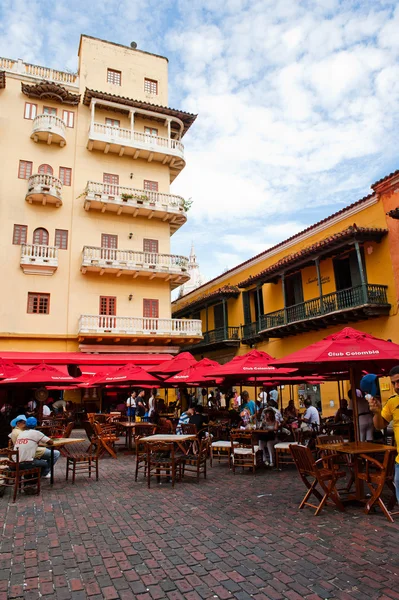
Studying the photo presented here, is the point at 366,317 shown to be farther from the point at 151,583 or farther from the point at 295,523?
the point at 151,583

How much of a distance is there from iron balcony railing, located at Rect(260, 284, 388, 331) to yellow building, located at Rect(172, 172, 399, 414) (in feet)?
0.11

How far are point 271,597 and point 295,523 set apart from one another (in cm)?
217

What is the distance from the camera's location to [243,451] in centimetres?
993

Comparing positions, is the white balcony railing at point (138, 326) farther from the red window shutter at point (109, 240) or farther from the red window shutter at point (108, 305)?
the red window shutter at point (109, 240)

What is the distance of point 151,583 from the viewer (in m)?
4.22

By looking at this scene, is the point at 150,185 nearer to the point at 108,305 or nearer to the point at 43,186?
the point at 43,186

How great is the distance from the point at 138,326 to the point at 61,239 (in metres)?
6.66

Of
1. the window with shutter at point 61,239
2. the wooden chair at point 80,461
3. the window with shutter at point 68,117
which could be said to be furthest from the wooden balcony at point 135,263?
the wooden chair at point 80,461

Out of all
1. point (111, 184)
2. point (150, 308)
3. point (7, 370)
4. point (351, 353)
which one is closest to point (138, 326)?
point (150, 308)

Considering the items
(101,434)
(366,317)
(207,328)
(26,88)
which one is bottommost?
(101,434)

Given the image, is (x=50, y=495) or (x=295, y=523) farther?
(x=50, y=495)

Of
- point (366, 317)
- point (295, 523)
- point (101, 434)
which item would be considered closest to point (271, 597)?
point (295, 523)

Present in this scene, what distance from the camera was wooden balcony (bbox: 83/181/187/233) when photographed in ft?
80.5

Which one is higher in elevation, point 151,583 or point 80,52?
point 80,52
